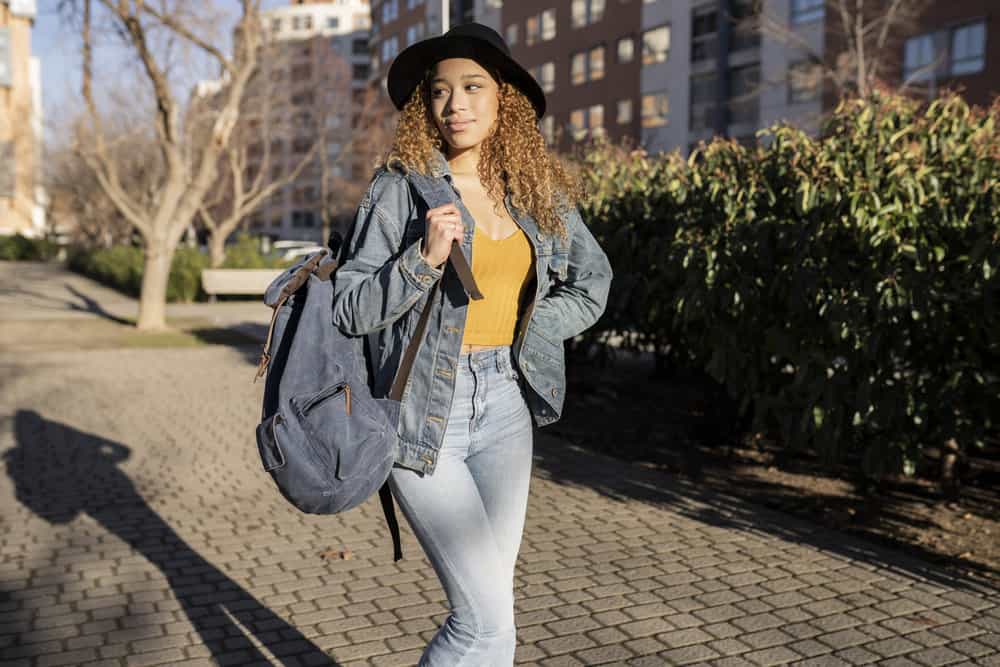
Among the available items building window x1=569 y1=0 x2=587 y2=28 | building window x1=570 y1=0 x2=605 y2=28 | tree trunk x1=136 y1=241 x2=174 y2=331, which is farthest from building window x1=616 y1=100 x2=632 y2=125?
tree trunk x1=136 y1=241 x2=174 y2=331

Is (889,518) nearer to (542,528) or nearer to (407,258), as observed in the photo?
(542,528)

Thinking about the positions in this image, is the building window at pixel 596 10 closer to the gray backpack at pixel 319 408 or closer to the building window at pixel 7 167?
the building window at pixel 7 167

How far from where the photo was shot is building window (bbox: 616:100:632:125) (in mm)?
47531

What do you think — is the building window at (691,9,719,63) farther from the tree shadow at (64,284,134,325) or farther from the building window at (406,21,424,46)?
the building window at (406,21,424,46)

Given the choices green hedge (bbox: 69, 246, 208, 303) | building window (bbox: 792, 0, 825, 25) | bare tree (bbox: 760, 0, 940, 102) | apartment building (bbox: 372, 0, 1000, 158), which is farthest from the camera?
building window (bbox: 792, 0, 825, 25)

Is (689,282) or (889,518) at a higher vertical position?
(689,282)

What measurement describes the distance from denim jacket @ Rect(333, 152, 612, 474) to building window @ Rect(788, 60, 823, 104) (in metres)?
32.4

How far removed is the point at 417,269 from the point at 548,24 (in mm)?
52611

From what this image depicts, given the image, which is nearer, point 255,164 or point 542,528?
point 542,528

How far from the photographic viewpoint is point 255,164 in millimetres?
90062

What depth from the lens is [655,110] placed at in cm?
4612

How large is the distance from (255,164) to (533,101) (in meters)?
91.1

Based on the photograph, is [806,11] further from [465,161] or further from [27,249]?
[27,249]

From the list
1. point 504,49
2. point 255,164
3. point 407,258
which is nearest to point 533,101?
point 504,49
